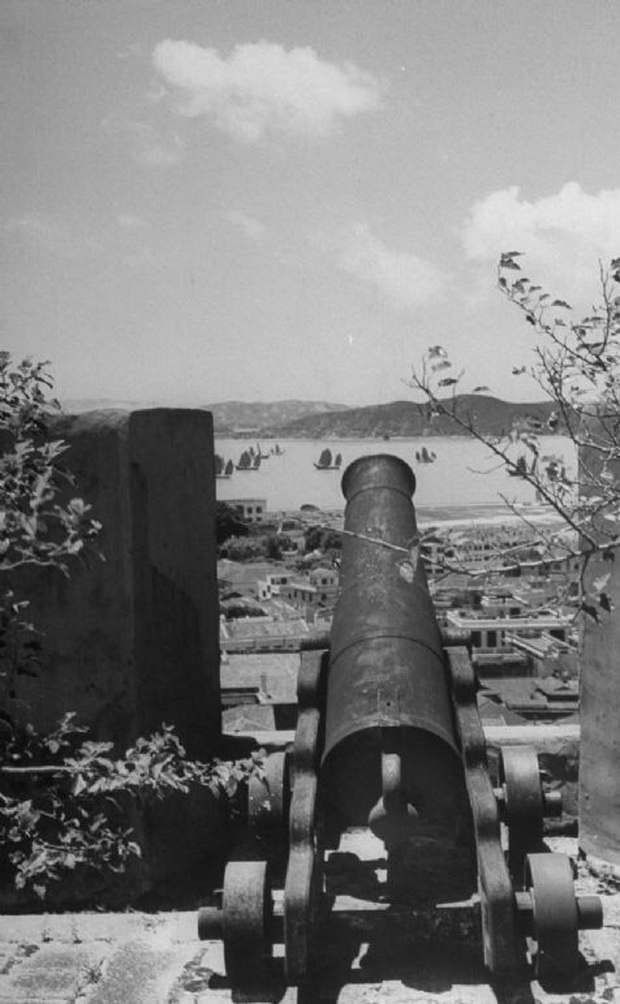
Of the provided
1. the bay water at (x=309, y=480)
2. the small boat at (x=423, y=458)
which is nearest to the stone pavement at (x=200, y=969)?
the small boat at (x=423, y=458)

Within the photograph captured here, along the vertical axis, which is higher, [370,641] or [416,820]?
[370,641]

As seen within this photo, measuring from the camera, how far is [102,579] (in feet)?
12.6

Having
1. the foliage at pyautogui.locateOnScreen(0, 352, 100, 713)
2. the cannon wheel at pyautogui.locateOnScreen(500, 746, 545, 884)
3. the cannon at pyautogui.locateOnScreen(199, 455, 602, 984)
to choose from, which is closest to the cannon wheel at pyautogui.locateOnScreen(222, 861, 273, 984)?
the cannon at pyautogui.locateOnScreen(199, 455, 602, 984)

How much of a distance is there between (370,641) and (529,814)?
86 centimetres

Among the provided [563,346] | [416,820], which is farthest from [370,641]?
[563,346]

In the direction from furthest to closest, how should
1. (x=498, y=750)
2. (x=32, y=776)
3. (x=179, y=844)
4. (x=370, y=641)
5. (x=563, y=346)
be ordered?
(x=498, y=750), (x=179, y=844), (x=370, y=641), (x=563, y=346), (x=32, y=776)

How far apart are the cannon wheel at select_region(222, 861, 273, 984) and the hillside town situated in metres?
1.04

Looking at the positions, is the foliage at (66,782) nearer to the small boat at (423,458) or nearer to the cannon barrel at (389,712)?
the cannon barrel at (389,712)

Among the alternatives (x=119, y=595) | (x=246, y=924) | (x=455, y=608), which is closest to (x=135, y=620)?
(x=119, y=595)

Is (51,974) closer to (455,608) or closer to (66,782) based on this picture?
(66,782)

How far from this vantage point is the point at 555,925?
314 cm

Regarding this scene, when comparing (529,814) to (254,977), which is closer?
(254,977)

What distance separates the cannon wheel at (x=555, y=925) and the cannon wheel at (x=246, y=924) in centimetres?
85

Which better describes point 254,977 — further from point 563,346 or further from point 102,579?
point 563,346
